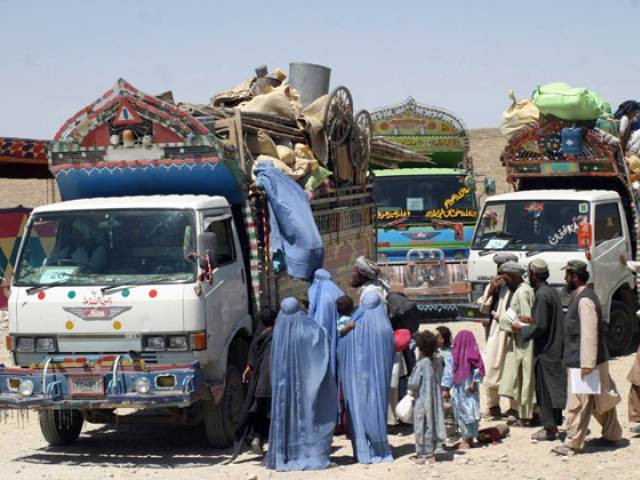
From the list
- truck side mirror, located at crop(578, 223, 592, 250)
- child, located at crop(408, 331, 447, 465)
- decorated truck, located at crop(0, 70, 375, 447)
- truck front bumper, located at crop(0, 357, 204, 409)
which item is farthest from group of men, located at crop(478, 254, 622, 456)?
truck front bumper, located at crop(0, 357, 204, 409)

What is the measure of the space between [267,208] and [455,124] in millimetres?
8720

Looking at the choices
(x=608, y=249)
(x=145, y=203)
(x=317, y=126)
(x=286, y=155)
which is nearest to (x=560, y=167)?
(x=608, y=249)

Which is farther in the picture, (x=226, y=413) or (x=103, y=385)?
(x=226, y=413)

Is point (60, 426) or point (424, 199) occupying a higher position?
point (424, 199)

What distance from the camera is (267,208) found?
995 cm

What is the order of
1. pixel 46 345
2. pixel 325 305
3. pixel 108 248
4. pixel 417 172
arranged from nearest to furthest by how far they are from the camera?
pixel 46 345, pixel 108 248, pixel 325 305, pixel 417 172

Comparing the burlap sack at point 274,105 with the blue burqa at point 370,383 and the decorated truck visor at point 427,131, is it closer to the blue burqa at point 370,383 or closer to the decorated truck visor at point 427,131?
the blue burqa at point 370,383

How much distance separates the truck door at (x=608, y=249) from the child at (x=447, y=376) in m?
4.23

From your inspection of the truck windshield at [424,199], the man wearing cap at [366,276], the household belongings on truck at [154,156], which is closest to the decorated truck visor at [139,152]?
the household belongings on truck at [154,156]

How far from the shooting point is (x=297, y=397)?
848 centimetres

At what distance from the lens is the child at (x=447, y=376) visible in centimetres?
900

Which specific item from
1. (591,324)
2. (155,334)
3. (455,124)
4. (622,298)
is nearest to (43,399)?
(155,334)

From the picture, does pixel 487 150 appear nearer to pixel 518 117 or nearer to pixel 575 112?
pixel 518 117

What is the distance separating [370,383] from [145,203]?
93.6 inches
